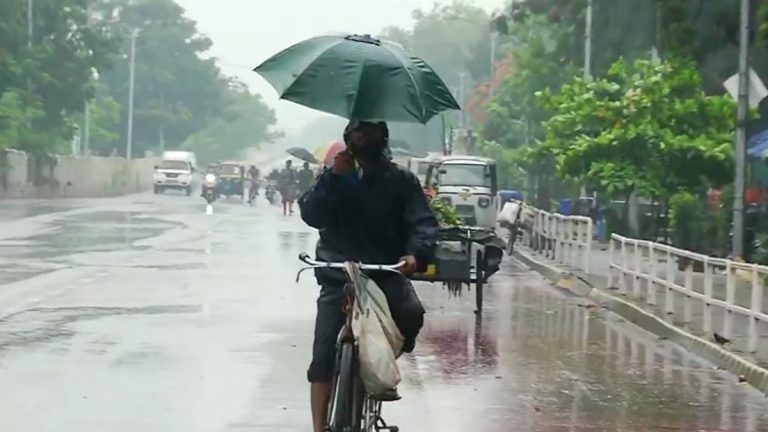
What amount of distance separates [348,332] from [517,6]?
3438 cm

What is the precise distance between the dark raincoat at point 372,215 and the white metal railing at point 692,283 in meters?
6.47

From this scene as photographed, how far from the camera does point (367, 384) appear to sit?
720 cm

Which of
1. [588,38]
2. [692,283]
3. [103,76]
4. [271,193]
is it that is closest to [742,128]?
[692,283]

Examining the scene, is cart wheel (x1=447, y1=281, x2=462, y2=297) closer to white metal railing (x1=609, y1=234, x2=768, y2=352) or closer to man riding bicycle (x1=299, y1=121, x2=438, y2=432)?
white metal railing (x1=609, y1=234, x2=768, y2=352)

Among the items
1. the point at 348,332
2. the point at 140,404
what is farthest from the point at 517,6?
the point at 348,332

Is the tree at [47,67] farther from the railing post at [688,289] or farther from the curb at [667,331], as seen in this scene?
the railing post at [688,289]

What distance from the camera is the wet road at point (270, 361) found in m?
10.4

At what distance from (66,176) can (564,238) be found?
43864mm

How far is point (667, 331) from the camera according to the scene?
55.5 ft

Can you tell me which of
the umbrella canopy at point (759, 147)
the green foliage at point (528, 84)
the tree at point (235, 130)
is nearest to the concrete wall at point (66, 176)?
the green foliage at point (528, 84)

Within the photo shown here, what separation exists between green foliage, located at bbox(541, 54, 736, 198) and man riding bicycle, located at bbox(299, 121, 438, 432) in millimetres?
20777

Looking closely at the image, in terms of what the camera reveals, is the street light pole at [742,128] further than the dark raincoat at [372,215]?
Yes

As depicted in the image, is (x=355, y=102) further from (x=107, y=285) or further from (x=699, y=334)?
(x=107, y=285)

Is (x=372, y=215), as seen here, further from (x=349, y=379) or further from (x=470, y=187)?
(x=470, y=187)
